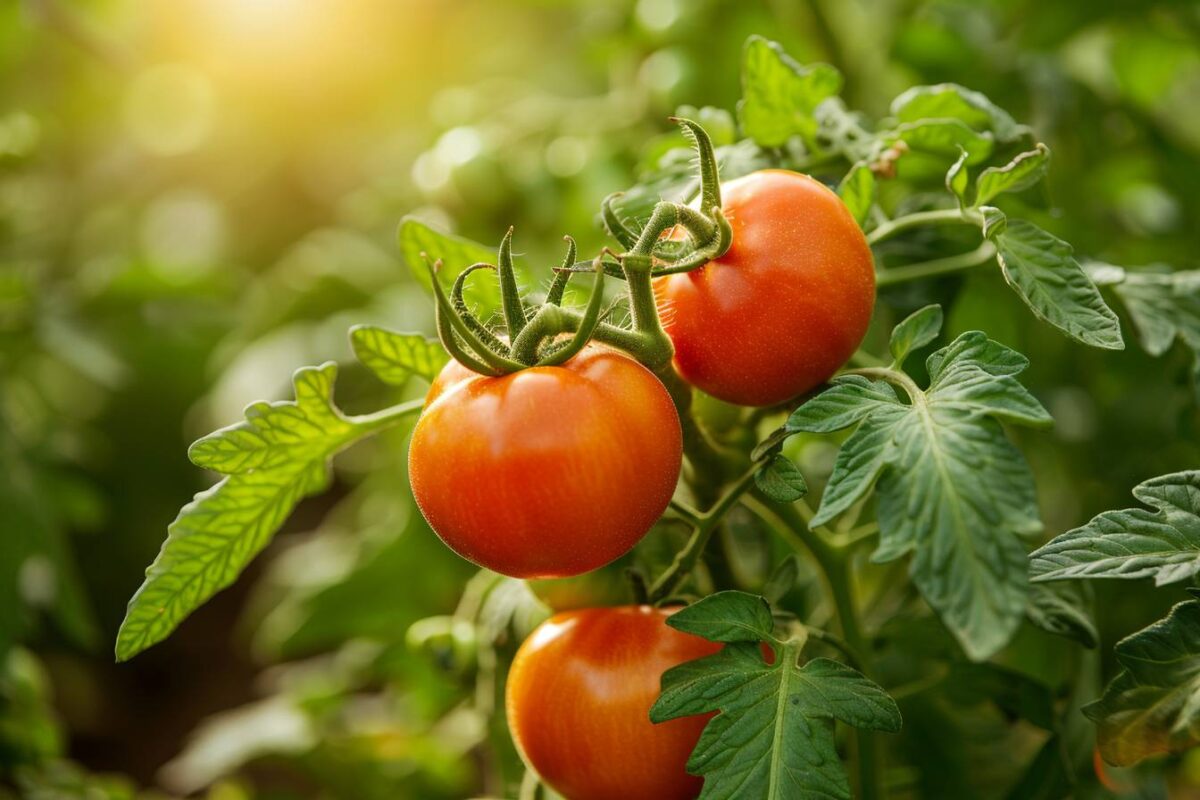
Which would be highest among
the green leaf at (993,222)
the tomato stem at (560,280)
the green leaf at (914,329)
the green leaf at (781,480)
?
the tomato stem at (560,280)

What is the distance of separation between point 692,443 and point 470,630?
0.95 feet

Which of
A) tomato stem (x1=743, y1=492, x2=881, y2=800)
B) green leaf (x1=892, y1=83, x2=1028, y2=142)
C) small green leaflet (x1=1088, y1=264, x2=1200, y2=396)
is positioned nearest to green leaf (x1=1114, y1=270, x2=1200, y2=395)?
small green leaflet (x1=1088, y1=264, x2=1200, y2=396)

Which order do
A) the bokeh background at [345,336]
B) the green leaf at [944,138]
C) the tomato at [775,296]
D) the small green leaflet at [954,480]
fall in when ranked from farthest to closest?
the bokeh background at [345,336]
the green leaf at [944,138]
the tomato at [775,296]
the small green leaflet at [954,480]

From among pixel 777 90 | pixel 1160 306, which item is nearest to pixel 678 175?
pixel 777 90

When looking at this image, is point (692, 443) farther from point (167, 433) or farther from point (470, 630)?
point (167, 433)

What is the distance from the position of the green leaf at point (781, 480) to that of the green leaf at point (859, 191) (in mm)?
164

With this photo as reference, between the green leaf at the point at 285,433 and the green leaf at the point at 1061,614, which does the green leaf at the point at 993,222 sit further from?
the green leaf at the point at 285,433

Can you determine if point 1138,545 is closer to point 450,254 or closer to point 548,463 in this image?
point 548,463

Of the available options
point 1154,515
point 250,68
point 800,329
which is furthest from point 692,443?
point 250,68

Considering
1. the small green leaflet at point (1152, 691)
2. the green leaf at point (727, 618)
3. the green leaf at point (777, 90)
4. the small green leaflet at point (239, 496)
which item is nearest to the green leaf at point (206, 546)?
the small green leaflet at point (239, 496)

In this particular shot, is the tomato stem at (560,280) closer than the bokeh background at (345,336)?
Yes

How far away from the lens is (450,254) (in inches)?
27.4

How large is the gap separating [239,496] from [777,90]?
0.39 m

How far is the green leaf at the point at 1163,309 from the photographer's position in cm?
64
